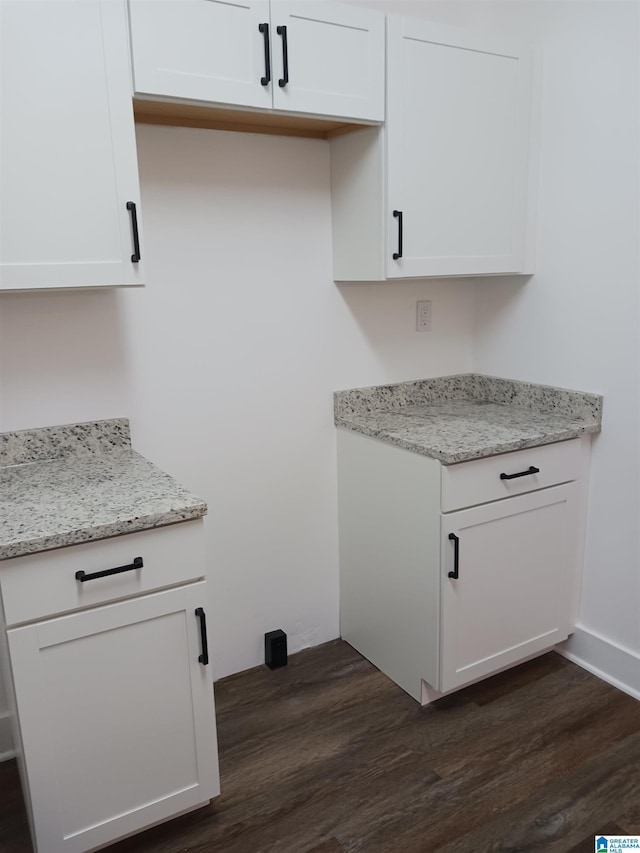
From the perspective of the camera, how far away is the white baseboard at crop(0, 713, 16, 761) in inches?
77.9

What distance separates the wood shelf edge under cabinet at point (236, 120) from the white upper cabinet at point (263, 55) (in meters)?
0.05

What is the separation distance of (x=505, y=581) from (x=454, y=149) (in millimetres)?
1356

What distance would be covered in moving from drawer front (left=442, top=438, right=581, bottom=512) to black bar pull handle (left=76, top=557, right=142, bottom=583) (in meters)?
0.89

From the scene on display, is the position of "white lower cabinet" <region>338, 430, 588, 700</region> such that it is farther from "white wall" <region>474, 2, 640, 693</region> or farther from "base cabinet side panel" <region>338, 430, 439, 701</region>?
"white wall" <region>474, 2, 640, 693</region>

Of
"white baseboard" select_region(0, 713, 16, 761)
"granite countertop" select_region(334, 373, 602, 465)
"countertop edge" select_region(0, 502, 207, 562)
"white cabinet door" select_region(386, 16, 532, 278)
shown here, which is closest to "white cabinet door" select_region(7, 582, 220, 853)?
"countertop edge" select_region(0, 502, 207, 562)

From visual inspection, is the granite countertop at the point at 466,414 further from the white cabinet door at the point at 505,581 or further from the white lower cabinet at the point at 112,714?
the white lower cabinet at the point at 112,714

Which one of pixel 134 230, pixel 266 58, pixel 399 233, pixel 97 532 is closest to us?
pixel 97 532

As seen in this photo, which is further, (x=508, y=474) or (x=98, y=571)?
(x=508, y=474)

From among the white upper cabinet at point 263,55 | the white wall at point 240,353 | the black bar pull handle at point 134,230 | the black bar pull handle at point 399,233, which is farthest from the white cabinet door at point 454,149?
the black bar pull handle at point 134,230

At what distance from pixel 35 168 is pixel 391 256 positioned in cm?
100

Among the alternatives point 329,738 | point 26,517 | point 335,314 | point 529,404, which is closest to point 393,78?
point 335,314

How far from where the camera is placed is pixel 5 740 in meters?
1.99

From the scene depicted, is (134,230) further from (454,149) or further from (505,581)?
(505,581)

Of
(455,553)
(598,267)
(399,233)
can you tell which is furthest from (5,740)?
(598,267)
